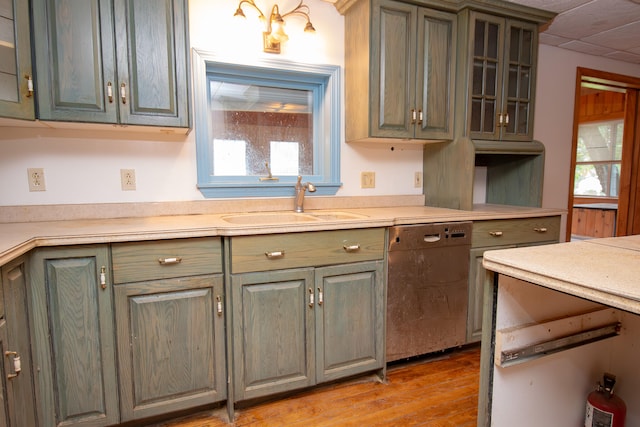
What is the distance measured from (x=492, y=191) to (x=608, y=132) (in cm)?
449

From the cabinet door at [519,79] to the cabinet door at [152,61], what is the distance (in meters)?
2.02

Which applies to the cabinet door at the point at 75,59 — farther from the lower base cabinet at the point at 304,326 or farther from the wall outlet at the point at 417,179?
the wall outlet at the point at 417,179

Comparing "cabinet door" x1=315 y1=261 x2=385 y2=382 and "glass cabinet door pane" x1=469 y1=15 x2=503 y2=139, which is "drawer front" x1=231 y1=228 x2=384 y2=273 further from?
"glass cabinet door pane" x1=469 y1=15 x2=503 y2=139

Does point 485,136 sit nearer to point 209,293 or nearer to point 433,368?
point 433,368

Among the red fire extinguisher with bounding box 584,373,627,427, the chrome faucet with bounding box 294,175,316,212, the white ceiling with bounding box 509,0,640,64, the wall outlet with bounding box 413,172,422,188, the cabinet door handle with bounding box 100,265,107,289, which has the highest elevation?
the white ceiling with bounding box 509,0,640,64

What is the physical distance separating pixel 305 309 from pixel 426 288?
0.73 metres

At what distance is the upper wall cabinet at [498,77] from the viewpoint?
232 cm

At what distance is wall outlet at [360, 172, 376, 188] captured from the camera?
2506 mm

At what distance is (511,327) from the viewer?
1058mm

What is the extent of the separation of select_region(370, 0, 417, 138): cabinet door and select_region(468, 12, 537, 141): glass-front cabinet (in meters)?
0.42

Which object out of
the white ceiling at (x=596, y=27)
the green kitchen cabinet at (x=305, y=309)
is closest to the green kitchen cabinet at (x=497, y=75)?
the white ceiling at (x=596, y=27)

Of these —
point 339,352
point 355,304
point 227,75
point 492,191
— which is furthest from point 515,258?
point 492,191

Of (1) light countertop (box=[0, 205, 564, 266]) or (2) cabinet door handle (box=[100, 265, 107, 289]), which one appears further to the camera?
(2) cabinet door handle (box=[100, 265, 107, 289])

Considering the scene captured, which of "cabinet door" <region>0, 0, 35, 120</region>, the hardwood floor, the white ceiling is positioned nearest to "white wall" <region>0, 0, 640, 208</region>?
"cabinet door" <region>0, 0, 35, 120</region>
